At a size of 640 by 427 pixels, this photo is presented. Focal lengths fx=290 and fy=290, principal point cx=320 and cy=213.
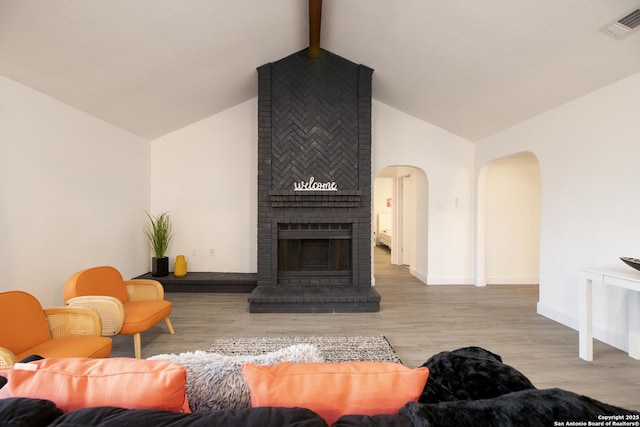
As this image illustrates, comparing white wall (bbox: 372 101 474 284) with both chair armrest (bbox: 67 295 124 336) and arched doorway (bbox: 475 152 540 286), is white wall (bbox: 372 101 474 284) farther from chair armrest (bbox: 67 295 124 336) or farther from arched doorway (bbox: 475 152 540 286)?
chair armrest (bbox: 67 295 124 336)

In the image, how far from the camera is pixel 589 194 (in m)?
3.01

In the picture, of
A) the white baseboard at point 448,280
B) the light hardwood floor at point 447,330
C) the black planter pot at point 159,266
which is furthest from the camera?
the white baseboard at point 448,280

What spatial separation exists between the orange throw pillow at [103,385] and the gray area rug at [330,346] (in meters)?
1.81

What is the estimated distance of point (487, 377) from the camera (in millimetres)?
1128

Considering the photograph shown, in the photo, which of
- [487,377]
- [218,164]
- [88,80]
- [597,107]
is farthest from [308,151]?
[487,377]

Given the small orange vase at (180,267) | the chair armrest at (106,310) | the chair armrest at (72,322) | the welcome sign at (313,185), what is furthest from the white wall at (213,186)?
the chair armrest at (72,322)

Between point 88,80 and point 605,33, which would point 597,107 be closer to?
point 605,33

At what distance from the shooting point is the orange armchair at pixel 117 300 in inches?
93.7

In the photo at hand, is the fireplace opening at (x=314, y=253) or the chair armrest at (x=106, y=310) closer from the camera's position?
the chair armrest at (x=106, y=310)

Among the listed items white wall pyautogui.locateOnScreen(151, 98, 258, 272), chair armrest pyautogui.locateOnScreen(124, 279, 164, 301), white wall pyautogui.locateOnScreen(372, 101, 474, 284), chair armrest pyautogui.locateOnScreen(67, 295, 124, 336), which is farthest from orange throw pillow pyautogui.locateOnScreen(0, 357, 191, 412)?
white wall pyautogui.locateOnScreen(372, 101, 474, 284)

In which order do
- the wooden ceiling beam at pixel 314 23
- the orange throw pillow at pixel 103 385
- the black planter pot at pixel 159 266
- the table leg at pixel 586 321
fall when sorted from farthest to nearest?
the black planter pot at pixel 159 266 → the wooden ceiling beam at pixel 314 23 → the table leg at pixel 586 321 → the orange throw pillow at pixel 103 385

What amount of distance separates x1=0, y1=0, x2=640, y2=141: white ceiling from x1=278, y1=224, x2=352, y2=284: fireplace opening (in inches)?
93.7

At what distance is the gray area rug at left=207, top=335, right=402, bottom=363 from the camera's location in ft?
8.34

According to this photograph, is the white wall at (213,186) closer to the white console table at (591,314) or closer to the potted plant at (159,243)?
the potted plant at (159,243)
